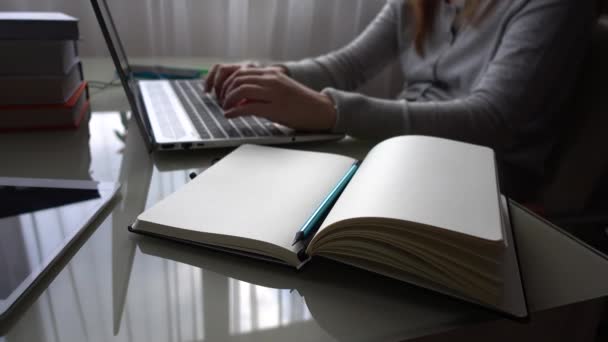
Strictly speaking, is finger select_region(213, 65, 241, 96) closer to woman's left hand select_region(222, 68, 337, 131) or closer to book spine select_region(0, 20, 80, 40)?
woman's left hand select_region(222, 68, 337, 131)

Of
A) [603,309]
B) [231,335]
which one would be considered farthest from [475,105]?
[231,335]

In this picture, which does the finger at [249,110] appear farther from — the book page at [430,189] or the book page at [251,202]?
the book page at [430,189]

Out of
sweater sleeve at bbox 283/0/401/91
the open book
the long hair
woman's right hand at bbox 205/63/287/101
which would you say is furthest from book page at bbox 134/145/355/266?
the long hair

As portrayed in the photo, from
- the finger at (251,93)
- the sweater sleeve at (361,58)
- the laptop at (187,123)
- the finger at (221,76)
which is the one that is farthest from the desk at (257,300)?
the sweater sleeve at (361,58)

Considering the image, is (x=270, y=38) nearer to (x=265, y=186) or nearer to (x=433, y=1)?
(x=433, y=1)

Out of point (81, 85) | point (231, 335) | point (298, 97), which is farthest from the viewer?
point (81, 85)

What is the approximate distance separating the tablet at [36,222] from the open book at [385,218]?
0.22 ft

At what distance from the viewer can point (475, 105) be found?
28.2 inches

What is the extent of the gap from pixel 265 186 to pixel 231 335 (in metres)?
0.19

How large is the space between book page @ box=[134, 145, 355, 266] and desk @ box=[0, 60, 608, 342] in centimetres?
2

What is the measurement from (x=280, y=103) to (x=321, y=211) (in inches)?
11.6

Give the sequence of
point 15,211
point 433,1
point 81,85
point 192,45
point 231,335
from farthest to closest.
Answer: point 192,45
point 433,1
point 81,85
point 15,211
point 231,335

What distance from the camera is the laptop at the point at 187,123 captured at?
578 millimetres

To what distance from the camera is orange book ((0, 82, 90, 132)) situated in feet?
2.15
